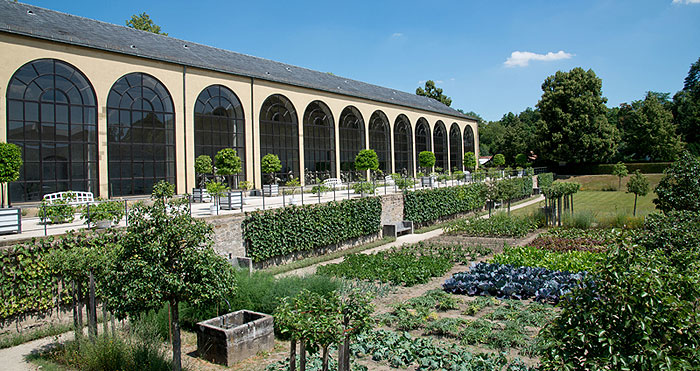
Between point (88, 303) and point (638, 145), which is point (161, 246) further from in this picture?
point (638, 145)

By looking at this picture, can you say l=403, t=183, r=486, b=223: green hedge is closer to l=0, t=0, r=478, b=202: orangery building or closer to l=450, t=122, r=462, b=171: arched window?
l=0, t=0, r=478, b=202: orangery building

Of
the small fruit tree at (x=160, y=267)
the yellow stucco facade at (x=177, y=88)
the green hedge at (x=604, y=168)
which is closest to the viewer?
the small fruit tree at (x=160, y=267)

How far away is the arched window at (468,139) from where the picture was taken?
169 feet

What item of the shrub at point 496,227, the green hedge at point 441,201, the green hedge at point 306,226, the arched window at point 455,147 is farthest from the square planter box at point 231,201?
the arched window at point 455,147

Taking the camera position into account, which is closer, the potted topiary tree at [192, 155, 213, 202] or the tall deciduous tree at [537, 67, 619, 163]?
the potted topiary tree at [192, 155, 213, 202]

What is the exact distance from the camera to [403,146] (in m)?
42.5

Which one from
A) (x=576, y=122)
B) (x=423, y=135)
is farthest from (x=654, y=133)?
(x=423, y=135)

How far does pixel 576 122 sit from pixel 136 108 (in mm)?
43586

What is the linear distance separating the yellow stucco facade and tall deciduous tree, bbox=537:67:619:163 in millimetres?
28307

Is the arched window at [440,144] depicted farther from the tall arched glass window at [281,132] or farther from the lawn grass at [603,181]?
the tall arched glass window at [281,132]

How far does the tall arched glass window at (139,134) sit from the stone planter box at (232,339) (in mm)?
16268

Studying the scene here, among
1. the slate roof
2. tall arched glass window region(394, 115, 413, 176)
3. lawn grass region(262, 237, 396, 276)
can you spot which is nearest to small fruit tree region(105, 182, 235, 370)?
lawn grass region(262, 237, 396, 276)

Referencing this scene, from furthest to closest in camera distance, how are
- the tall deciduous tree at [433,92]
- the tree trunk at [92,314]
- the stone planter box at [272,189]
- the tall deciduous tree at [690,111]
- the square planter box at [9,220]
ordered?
1. the tall deciduous tree at [433,92]
2. the tall deciduous tree at [690,111]
3. the stone planter box at [272,189]
4. the square planter box at [9,220]
5. the tree trunk at [92,314]

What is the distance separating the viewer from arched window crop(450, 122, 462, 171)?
4966 centimetres
